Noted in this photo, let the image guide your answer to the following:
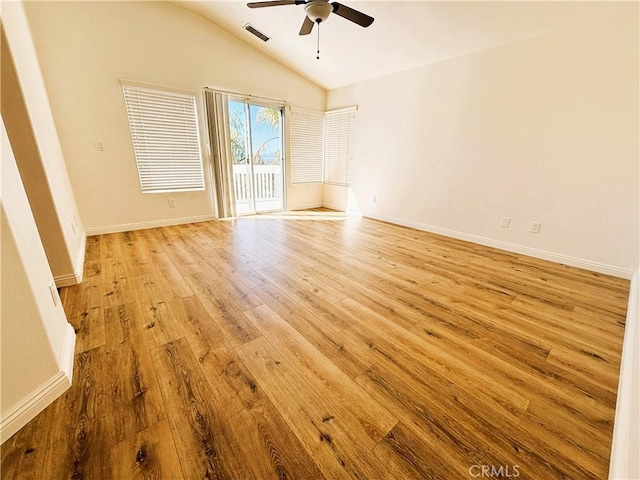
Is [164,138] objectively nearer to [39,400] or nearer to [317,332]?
[39,400]

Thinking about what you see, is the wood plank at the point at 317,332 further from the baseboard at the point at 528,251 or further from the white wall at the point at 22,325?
the baseboard at the point at 528,251

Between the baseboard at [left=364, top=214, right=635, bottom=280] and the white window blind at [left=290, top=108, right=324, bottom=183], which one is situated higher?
the white window blind at [left=290, top=108, right=324, bottom=183]

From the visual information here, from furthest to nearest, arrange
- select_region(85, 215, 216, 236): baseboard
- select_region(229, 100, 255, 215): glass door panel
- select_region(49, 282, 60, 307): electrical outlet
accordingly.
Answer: select_region(229, 100, 255, 215): glass door panel → select_region(85, 215, 216, 236): baseboard → select_region(49, 282, 60, 307): electrical outlet

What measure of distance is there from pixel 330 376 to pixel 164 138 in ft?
13.0

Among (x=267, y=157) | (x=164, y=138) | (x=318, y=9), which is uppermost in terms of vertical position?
(x=318, y=9)

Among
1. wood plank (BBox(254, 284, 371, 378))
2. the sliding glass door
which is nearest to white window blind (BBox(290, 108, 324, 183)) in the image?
the sliding glass door

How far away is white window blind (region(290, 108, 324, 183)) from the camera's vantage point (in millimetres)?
5059

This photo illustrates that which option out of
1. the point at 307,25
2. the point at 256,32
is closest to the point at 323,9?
the point at 307,25

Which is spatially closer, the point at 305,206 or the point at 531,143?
the point at 531,143

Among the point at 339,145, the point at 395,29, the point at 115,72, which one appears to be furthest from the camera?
the point at 339,145

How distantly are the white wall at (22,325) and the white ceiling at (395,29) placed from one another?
3443 mm

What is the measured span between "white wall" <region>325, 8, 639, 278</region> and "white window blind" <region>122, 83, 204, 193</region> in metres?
3.11

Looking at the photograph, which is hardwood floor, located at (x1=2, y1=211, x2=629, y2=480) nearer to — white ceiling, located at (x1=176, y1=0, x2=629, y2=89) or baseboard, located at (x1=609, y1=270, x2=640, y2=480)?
baseboard, located at (x1=609, y1=270, x2=640, y2=480)

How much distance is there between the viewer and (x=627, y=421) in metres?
1.03
